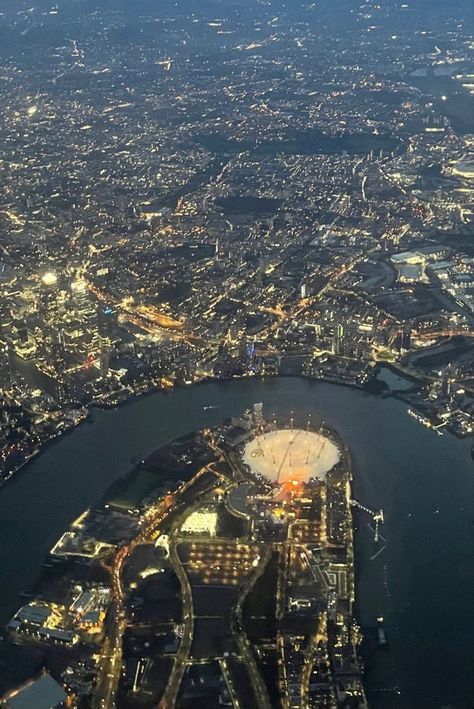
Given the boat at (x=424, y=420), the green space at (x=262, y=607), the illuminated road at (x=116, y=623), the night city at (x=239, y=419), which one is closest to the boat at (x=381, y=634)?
the night city at (x=239, y=419)

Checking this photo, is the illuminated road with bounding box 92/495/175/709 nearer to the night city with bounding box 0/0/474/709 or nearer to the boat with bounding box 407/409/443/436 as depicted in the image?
the night city with bounding box 0/0/474/709

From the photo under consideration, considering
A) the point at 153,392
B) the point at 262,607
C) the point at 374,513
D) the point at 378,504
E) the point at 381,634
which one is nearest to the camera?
the point at 381,634

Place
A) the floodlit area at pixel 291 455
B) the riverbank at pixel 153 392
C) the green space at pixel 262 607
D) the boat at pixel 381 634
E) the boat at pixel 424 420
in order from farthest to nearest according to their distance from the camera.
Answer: the riverbank at pixel 153 392, the boat at pixel 424 420, the floodlit area at pixel 291 455, the green space at pixel 262 607, the boat at pixel 381 634

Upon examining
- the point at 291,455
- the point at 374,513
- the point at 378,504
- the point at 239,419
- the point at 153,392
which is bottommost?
the point at 374,513

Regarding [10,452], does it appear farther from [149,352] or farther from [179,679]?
[179,679]

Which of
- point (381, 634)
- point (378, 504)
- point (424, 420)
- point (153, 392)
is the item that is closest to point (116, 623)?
point (381, 634)

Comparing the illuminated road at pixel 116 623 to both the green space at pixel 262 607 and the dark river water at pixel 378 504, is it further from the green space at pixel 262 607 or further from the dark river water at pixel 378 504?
the green space at pixel 262 607

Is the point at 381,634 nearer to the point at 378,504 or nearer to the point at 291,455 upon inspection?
the point at 378,504
